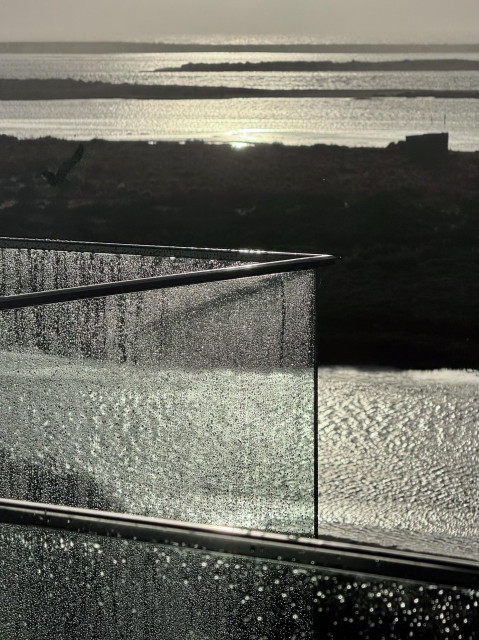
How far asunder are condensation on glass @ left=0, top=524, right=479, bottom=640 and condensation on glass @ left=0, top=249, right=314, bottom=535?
31 centimetres

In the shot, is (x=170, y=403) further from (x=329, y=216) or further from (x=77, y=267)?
(x=329, y=216)

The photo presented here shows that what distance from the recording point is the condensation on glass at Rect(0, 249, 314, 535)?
267 centimetres

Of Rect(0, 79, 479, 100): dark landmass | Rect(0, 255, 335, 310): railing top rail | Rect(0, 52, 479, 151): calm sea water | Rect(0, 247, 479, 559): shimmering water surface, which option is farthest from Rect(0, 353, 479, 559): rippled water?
Rect(0, 79, 479, 100): dark landmass

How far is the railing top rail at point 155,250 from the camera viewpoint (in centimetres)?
320

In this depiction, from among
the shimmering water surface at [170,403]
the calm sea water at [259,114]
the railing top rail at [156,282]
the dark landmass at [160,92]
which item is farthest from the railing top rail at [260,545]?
the dark landmass at [160,92]

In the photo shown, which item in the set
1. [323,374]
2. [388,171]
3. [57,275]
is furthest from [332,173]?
[57,275]

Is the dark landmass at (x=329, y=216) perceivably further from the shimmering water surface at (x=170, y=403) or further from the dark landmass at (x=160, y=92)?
the dark landmass at (x=160, y=92)

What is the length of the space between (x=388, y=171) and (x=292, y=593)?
2027 cm

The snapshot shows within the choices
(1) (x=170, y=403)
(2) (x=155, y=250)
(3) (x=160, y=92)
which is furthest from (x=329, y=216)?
(3) (x=160, y=92)

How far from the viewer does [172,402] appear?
2764mm

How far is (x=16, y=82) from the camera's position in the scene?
79.4 metres

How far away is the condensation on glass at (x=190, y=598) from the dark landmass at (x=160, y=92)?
6346 centimetres

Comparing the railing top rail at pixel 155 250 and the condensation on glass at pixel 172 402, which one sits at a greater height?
the railing top rail at pixel 155 250

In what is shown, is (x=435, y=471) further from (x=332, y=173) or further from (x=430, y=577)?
(x=332, y=173)
